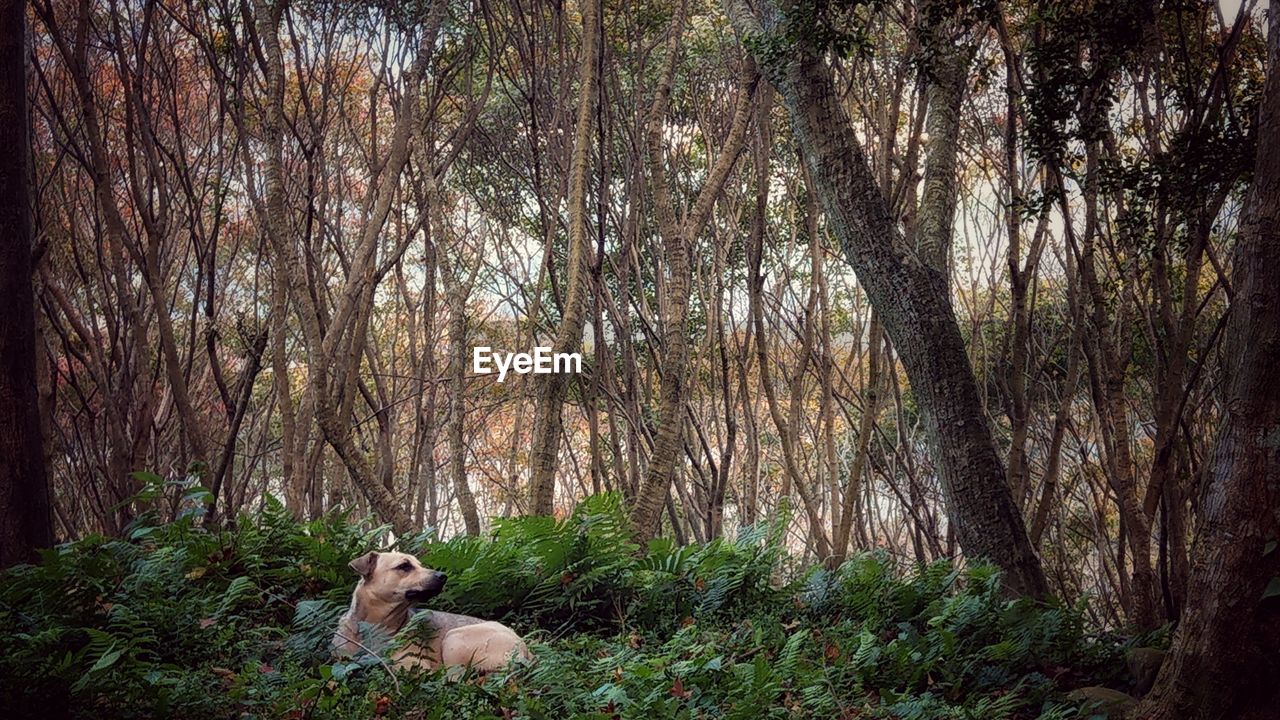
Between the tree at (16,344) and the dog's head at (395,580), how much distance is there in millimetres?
1478

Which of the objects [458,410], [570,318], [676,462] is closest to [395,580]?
[570,318]

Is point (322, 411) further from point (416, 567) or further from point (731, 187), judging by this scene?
point (731, 187)

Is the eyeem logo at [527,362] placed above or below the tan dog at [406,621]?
above

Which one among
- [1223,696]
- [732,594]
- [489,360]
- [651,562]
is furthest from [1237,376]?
[489,360]

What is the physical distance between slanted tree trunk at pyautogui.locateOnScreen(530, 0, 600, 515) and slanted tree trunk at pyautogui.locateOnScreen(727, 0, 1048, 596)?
1.35 metres

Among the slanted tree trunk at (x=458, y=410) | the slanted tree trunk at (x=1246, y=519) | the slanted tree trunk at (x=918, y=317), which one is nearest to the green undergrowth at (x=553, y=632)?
the slanted tree trunk at (x=918, y=317)

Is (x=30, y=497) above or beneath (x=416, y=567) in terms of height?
above

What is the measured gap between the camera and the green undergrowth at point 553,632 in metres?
3.20

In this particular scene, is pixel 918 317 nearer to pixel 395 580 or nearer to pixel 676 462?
pixel 676 462

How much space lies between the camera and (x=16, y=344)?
170 inches

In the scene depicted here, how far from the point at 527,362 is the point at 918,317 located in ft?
24.9

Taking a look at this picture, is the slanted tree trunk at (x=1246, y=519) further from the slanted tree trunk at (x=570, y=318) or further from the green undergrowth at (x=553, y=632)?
the slanted tree trunk at (x=570, y=318)

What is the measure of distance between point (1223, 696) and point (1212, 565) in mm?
471

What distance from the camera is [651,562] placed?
5461mm
